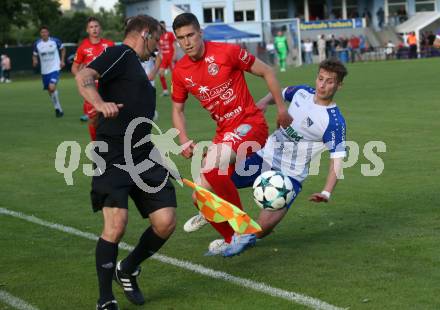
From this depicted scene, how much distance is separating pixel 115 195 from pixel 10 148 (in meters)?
→ 10.7

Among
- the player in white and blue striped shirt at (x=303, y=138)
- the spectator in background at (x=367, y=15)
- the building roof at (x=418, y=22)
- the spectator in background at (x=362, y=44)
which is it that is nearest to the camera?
the player in white and blue striped shirt at (x=303, y=138)

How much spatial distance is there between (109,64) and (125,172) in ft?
2.43

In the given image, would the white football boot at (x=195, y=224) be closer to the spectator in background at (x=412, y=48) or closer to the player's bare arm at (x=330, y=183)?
the player's bare arm at (x=330, y=183)

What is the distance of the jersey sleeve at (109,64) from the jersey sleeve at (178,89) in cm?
162

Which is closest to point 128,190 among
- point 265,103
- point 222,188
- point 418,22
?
point 222,188

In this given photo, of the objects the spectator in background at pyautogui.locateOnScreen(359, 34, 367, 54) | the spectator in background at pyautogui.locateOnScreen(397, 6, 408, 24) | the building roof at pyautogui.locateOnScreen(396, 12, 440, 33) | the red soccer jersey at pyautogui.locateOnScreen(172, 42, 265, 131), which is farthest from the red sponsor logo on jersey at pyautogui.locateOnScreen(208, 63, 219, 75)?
the spectator in background at pyautogui.locateOnScreen(397, 6, 408, 24)

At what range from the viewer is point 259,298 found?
6.34 meters

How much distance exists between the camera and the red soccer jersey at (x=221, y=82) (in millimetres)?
7672

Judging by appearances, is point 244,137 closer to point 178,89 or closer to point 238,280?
point 178,89

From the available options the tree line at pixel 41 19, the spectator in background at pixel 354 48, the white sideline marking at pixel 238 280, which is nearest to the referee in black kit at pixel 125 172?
the white sideline marking at pixel 238 280

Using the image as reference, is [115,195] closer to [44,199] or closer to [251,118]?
[251,118]

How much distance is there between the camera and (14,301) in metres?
6.50

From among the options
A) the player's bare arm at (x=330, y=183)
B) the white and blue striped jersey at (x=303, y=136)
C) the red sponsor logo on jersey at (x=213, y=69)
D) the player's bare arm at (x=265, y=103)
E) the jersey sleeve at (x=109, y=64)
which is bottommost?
the player's bare arm at (x=330, y=183)

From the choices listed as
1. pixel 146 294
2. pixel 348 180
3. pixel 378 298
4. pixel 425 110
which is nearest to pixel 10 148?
pixel 348 180
